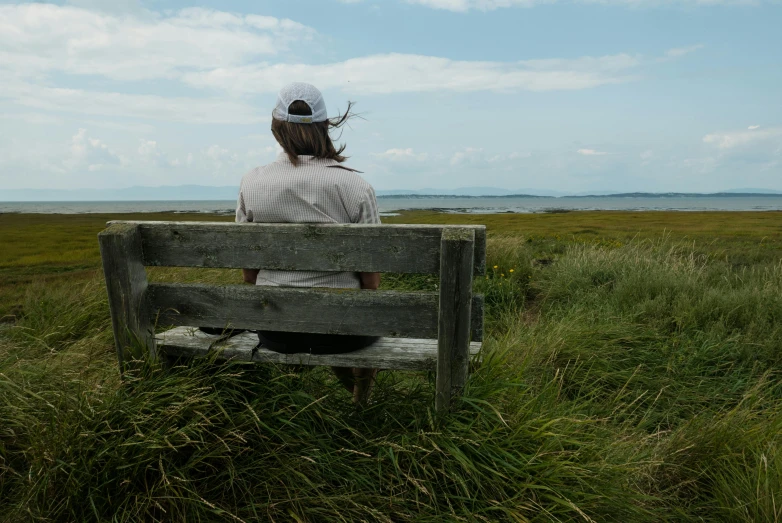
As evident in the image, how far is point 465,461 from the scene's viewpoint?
236 cm

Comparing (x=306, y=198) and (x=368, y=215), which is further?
(x=368, y=215)

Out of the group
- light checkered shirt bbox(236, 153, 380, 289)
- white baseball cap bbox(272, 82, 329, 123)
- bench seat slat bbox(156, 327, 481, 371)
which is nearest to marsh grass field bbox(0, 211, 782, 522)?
bench seat slat bbox(156, 327, 481, 371)

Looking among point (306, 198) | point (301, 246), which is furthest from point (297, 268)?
point (306, 198)

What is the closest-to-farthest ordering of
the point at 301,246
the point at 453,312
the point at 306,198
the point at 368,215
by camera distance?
the point at 453,312 < the point at 301,246 < the point at 306,198 < the point at 368,215

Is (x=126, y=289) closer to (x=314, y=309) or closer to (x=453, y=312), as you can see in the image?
(x=314, y=309)

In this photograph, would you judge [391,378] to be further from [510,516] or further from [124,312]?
[124,312]

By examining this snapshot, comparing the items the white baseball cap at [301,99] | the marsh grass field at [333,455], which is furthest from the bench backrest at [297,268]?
the white baseball cap at [301,99]

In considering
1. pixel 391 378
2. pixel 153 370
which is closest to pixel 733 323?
pixel 391 378

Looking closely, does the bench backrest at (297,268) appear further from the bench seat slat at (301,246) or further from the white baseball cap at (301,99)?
the white baseball cap at (301,99)

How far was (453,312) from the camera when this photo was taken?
97.1 inches

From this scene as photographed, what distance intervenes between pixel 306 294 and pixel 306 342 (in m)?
0.35

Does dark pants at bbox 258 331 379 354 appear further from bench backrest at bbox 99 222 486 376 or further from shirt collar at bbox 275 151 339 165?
shirt collar at bbox 275 151 339 165

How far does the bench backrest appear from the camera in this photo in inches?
96.9

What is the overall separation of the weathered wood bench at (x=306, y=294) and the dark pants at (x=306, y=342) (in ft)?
0.18
